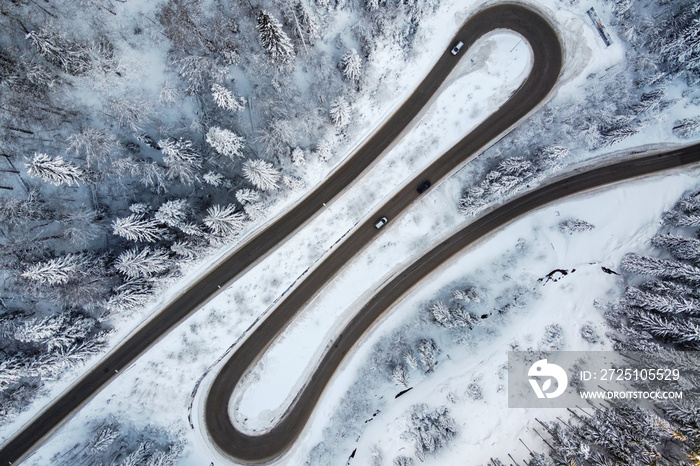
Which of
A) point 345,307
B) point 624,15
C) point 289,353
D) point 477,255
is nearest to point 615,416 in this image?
point 477,255

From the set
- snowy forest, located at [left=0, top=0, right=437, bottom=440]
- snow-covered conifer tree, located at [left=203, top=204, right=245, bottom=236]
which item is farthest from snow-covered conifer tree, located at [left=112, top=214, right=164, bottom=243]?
snow-covered conifer tree, located at [left=203, top=204, right=245, bottom=236]

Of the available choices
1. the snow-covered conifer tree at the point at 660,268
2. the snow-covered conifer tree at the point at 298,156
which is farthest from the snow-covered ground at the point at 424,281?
the snow-covered conifer tree at the point at 298,156

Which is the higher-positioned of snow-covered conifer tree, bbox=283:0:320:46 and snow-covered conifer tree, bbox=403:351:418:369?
snow-covered conifer tree, bbox=283:0:320:46

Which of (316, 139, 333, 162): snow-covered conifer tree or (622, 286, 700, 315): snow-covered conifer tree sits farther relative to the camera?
(316, 139, 333, 162): snow-covered conifer tree

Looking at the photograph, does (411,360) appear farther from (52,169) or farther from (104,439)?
(52,169)

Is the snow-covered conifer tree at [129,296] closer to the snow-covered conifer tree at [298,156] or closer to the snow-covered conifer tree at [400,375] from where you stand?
the snow-covered conifer tree at [298,156]

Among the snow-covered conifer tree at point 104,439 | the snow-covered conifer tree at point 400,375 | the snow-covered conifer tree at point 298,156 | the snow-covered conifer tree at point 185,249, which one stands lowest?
the snow-covered conifer tree at point 104,439

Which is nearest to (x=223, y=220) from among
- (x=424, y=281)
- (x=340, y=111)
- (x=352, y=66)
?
(x=340, y=111)

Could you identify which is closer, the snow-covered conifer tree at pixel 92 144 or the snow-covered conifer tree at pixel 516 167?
the snow-covered conifer tree at pixel 92 144

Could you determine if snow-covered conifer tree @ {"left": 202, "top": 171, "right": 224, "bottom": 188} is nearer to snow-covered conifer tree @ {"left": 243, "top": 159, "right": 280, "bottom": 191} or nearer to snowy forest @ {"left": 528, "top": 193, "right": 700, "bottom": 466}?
snow-covered conifer tree @ {"left": 243, "top": 159, "right": 280, "bottom": 191}
